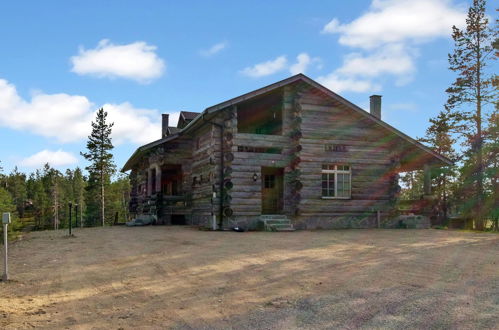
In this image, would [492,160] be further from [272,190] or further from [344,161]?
[272,190]

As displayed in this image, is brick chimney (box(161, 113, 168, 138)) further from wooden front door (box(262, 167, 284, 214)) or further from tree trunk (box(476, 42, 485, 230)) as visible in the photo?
tree trunk (box(476, 42, 485, 230))

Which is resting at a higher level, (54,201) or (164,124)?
(164,124)

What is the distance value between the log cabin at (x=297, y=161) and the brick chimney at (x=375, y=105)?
2475 mm

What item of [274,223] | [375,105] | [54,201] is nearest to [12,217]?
[274,223]

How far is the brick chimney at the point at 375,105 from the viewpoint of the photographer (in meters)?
24.3

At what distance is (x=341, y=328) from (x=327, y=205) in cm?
1580

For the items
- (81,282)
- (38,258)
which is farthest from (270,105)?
(81,282)

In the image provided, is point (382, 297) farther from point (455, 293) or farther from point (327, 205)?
point (327, 205)

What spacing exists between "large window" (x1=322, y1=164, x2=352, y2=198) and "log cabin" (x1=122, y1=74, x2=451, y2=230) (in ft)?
0.16

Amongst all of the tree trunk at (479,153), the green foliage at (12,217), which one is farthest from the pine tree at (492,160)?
the green foliage at (12,217)

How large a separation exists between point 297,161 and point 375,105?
6.89 meters

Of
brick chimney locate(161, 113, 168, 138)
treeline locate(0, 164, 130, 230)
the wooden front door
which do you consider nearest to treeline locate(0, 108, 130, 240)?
treeline locate(0, 164, 130, 230)

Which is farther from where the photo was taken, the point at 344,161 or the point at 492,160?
the point at 492,160

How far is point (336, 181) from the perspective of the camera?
21.3 m
